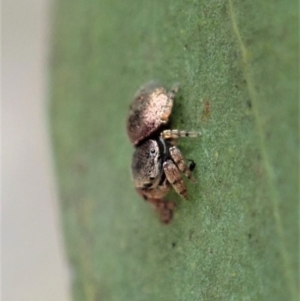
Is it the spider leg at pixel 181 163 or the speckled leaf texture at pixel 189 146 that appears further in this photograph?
the spider leg at pixel 181 163

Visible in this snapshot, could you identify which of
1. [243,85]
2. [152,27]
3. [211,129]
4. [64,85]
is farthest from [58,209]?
[243,85]

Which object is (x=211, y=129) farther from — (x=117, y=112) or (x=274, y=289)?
(x=117, y=112)

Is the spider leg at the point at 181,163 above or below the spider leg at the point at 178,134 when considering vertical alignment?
below

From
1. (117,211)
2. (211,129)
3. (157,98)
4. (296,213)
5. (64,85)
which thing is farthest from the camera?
(64,85)

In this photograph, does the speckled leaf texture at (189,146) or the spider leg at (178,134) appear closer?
→ the speckled leaf texture at (189,146)

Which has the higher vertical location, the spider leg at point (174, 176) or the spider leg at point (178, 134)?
the spider leg at point (178, 134)
